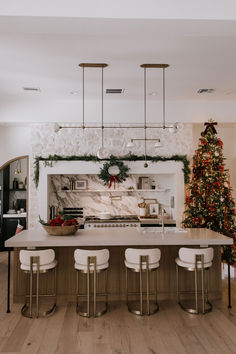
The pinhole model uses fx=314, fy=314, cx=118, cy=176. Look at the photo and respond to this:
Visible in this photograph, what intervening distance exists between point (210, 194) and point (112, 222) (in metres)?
2.11

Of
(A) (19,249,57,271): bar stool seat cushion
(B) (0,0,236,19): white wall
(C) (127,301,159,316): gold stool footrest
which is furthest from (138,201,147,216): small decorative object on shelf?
(B) (0,0,236,19): white wall

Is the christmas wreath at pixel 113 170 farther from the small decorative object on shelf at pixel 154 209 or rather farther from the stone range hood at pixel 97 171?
the small decorative object on shelf at pixel 154 209

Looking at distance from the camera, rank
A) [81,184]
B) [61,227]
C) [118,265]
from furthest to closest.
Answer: [81,184], [118,265], [61,227]

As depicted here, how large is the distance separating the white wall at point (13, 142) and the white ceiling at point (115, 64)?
1074mm

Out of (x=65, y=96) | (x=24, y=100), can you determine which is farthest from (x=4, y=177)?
(x=65, y=96)

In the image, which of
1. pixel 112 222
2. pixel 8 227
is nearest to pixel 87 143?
pixel 112 222

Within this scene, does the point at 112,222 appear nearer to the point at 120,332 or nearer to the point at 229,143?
the point at 120,332

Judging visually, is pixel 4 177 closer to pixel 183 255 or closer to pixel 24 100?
pixel 24 100

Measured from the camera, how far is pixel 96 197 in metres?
7.44

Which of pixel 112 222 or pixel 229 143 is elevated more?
pixel 229 143

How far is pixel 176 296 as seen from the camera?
178 inches

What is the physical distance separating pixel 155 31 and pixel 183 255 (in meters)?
2.66

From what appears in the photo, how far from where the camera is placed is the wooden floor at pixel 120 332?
3195 mm

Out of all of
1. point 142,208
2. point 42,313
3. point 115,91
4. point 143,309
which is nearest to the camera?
point 42,313
